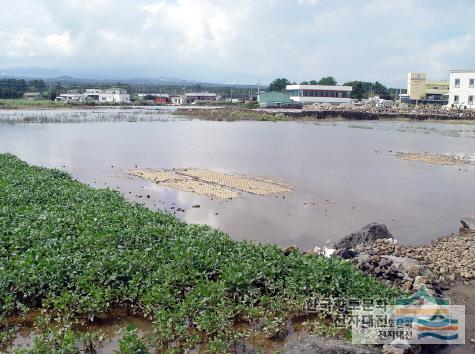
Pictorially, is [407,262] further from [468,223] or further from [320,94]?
[320,94]

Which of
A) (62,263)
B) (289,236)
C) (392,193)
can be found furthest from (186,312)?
(392,193)

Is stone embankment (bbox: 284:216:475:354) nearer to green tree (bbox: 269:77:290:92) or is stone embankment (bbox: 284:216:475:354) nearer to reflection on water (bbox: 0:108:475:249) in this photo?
reflection on water (bbox: 0:108:475:249)

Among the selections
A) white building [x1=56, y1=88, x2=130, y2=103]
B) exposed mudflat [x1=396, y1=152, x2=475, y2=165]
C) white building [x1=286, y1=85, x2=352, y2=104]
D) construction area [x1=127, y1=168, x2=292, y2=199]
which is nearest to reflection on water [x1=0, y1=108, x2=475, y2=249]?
construction area [x1=127, y1=168, x2=292, y2=199]

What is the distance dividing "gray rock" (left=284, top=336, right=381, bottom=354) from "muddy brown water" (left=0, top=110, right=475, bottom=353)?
69 centimetres

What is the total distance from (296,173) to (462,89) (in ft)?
200

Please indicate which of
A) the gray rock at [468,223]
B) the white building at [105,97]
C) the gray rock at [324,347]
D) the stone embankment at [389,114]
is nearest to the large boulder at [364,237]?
the gray rock at [468,223]

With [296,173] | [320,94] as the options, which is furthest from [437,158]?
[320,94]

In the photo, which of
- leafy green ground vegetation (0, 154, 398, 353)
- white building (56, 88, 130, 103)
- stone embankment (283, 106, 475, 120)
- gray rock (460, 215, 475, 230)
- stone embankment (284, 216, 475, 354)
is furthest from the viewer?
white building (56, 88, 130, 103)

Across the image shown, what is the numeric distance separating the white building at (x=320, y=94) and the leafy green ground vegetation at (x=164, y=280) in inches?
3870

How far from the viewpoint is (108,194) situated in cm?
→ 1574

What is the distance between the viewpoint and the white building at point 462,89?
239ft

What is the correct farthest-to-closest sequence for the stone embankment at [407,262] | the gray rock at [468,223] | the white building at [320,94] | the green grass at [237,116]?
1. the white building at [320,94]
2. the green grass at [237,116]
3. the gray rock at [468,223]
4. the stone embankment at [407,262]

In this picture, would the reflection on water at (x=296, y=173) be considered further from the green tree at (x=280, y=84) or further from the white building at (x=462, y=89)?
the green tree at (x=280, y=84)

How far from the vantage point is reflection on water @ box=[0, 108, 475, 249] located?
15.9 m
